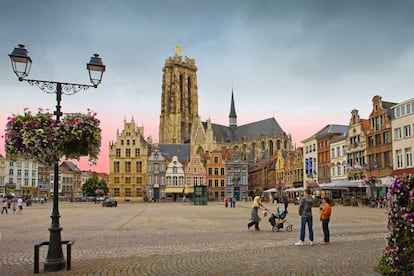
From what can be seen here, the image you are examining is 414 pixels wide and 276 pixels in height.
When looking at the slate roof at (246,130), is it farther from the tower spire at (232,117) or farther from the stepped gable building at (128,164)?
the stepped gable building at (128,164)

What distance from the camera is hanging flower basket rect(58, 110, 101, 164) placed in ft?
27.1

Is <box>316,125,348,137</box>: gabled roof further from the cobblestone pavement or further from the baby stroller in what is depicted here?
the cobblestone pavement

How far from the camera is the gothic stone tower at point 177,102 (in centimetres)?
11719

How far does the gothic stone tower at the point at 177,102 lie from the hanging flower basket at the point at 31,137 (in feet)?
354

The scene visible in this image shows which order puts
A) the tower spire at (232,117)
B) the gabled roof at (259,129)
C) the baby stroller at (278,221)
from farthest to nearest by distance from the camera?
the tower spire at (232,117) < the gabled roof at (259,129) < the baby stroller at (278,221)

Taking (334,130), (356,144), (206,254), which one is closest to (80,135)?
(206,254)

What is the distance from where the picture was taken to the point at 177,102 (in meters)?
118

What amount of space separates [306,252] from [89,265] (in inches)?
203

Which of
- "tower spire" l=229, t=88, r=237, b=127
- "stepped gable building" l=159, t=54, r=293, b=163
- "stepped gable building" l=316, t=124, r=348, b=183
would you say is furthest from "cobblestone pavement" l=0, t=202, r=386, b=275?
"tower spire" l=229, t=88, r=237, b=127

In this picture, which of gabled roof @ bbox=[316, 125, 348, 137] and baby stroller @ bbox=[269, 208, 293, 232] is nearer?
baby stroller @ bbox=[269, 208, 293, 232]

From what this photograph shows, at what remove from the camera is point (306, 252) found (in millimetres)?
10336

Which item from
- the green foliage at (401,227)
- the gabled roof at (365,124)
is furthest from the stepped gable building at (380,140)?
the green foliage at (401,227)

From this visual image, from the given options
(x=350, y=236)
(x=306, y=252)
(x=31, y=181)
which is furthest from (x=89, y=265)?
(x=31, y=181)

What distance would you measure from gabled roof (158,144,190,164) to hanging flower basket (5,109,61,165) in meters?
73.2
